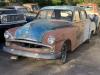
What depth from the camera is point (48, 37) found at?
7.29m

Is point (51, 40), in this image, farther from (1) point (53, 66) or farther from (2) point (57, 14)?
(2) point (57, 14)

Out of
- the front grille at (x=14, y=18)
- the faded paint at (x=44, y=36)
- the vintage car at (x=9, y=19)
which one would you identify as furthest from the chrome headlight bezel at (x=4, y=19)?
the faded paint at (x=44, y=36)

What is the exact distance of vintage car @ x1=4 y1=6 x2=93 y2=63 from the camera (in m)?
7.24

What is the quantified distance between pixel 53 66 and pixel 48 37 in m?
0.97

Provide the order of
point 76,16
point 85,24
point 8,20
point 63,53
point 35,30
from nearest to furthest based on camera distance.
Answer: point 35,30, point 63,53, point 76,16, point 8,20, point 85,24

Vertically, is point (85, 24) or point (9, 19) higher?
point (9, 19)

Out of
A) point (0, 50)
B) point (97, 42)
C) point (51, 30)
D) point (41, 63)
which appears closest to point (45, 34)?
point (51, 30)

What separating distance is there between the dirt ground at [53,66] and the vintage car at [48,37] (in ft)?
1.24

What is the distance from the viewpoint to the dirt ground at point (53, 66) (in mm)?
7141

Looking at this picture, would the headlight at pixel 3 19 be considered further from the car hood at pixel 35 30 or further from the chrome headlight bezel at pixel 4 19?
the car hood at pixel 35 30

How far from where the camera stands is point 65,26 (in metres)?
8.28

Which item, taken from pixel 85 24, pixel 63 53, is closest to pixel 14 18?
pixel 85 24

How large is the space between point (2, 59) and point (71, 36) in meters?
2.32

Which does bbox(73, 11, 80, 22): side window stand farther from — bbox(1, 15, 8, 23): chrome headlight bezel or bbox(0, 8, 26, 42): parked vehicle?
bbox(1, 15, 8, 23): chrome headlight bezel
